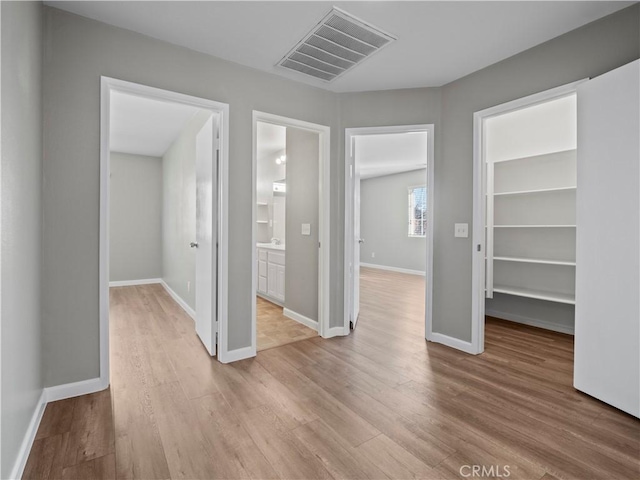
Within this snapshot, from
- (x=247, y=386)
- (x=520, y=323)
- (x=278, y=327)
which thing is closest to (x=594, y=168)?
(x=520, y=323)

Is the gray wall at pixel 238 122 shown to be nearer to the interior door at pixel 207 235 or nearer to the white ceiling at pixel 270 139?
the interior door at pixel 207 235

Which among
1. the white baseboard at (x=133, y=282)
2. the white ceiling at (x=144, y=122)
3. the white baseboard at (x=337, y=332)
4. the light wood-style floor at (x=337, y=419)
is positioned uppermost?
the white ceiling at (x=144, y=122)

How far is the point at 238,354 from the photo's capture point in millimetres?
2725

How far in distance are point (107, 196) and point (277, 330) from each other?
2.11m

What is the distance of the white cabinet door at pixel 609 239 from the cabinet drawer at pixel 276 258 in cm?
332

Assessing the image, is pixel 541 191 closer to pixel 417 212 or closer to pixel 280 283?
pixel 280 283

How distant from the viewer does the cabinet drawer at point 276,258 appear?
457 centimetres

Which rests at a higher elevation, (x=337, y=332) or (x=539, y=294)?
(x=539, y=294)

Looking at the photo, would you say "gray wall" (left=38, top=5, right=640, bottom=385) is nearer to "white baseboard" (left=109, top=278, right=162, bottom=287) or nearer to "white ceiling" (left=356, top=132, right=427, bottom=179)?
"white ceiling" (left=356, top=132, right=427, bottom=179)

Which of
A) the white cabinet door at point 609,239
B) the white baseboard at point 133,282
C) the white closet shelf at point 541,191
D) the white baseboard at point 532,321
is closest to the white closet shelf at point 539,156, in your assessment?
the white closet shelf at point 541,191

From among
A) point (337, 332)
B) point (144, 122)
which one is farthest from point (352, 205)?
point (144, 122)

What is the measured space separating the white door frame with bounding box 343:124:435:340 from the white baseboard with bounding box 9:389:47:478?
2425mm

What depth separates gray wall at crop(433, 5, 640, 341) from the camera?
2.22m

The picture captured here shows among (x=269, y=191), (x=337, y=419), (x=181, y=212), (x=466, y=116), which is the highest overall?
(x=466, y=116)
